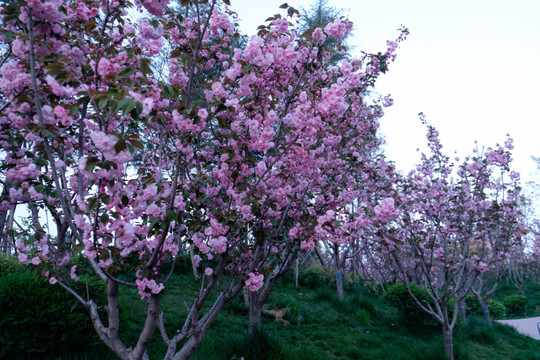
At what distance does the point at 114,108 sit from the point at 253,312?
5.12 m

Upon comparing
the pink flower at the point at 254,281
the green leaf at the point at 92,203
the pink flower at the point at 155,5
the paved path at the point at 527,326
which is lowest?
the paved path at the point at 527,326

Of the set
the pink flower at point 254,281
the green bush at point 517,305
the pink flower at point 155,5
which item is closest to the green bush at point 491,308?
the green bush at point 517,305

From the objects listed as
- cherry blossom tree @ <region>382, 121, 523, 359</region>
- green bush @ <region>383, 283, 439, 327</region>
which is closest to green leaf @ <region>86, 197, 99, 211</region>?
cherry blossom tree @ <region>382, 121, 523, 359</region>

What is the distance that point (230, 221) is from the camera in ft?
9.80

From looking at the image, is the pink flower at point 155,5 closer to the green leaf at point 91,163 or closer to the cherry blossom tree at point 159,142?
the cherry blossom tree at point 159,142

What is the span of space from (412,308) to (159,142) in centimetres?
885

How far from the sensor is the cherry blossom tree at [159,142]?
6.95 feet

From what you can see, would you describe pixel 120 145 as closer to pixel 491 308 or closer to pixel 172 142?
pixel 172 142

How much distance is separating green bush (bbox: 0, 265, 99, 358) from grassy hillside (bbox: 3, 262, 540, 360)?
0.59 ft

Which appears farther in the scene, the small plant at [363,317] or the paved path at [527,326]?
the paved path at [527,326]

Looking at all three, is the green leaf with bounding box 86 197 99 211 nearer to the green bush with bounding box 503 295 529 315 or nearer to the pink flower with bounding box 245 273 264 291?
the pink flower with bounding box 245 273 264 291

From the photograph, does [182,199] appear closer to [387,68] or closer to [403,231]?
[387,68]

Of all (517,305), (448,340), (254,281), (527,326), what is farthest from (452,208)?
(517,305)

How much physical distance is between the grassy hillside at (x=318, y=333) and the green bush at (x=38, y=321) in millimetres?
180
